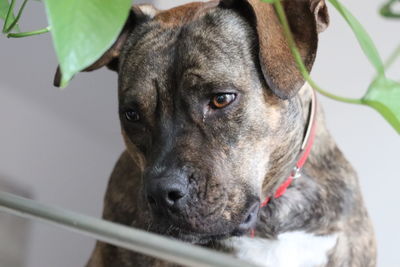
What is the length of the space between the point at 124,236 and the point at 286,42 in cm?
100

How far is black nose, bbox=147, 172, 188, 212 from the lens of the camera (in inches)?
52.1

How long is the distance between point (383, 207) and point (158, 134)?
1.43 metres

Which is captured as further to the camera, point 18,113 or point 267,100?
point 18,113

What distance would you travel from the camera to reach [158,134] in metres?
1.47

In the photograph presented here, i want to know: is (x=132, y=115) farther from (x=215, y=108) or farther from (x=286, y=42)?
(x=286, y=42)

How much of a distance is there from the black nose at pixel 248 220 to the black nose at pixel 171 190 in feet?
0.55

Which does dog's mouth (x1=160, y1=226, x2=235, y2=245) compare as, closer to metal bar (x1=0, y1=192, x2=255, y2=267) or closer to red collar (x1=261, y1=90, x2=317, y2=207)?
red collar (x1=261, y1=90, x2=317, y2=207)

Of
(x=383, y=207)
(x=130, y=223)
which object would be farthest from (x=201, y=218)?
(x=383, y=207)

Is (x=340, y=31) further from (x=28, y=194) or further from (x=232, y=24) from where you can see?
(x=28, y=194)

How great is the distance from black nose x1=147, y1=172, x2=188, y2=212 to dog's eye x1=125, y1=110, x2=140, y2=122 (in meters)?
0.25

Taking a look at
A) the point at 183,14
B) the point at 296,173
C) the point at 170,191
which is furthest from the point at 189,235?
the point at 183,14

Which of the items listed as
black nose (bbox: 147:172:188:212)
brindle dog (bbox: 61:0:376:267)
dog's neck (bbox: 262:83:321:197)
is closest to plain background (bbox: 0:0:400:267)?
brindle dog (bbox: 61:0:376:267)

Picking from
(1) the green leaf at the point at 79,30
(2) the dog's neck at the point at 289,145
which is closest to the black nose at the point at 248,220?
(2) the dog's neck at the point at 289,145

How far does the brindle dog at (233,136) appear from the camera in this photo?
1382mm
